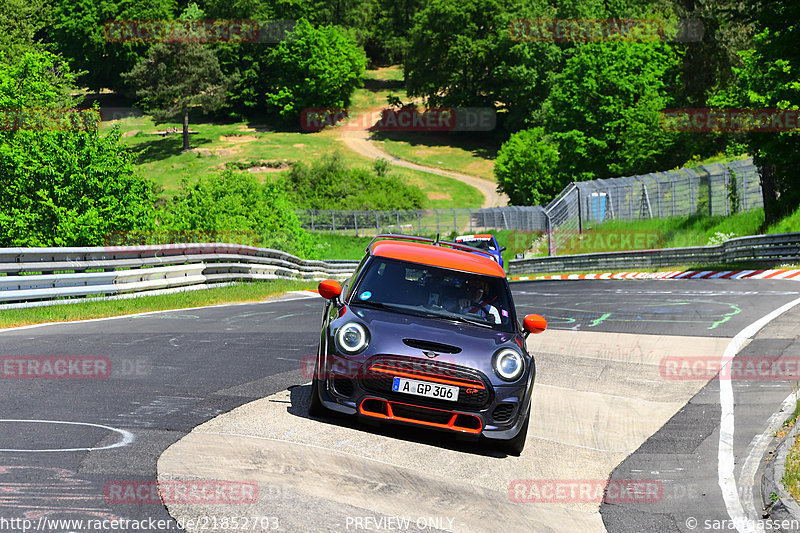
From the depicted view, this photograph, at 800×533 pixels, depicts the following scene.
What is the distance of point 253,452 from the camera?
6848 millimetres

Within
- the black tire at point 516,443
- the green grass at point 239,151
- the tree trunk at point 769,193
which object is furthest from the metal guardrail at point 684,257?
the green grass at point 239,151

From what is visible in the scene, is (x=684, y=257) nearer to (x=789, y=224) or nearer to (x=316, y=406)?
(x=789, y=224)

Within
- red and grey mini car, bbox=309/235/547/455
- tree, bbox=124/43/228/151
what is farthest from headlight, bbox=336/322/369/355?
tree, bbox=124/43/228/151

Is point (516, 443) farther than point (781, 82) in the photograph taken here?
No

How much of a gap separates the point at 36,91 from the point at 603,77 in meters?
39.2

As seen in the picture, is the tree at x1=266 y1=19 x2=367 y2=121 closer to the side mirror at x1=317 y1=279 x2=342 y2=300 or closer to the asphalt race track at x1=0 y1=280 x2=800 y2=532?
the asphalt race track at x1=0 y1=280 x2=800 y2=532

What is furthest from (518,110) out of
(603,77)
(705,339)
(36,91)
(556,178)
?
(705,339)

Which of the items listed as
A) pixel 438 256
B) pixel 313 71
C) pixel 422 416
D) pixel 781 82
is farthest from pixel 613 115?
pixel 422 416

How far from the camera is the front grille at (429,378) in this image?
24.7ft

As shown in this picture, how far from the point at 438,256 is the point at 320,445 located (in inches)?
102

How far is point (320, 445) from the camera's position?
720 centimetres

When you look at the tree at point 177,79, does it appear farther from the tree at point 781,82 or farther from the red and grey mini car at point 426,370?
the red and grey mini car at point 426,370

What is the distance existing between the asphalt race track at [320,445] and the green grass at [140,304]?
177 centimetres

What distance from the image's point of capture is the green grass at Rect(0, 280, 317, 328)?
15.3 m
